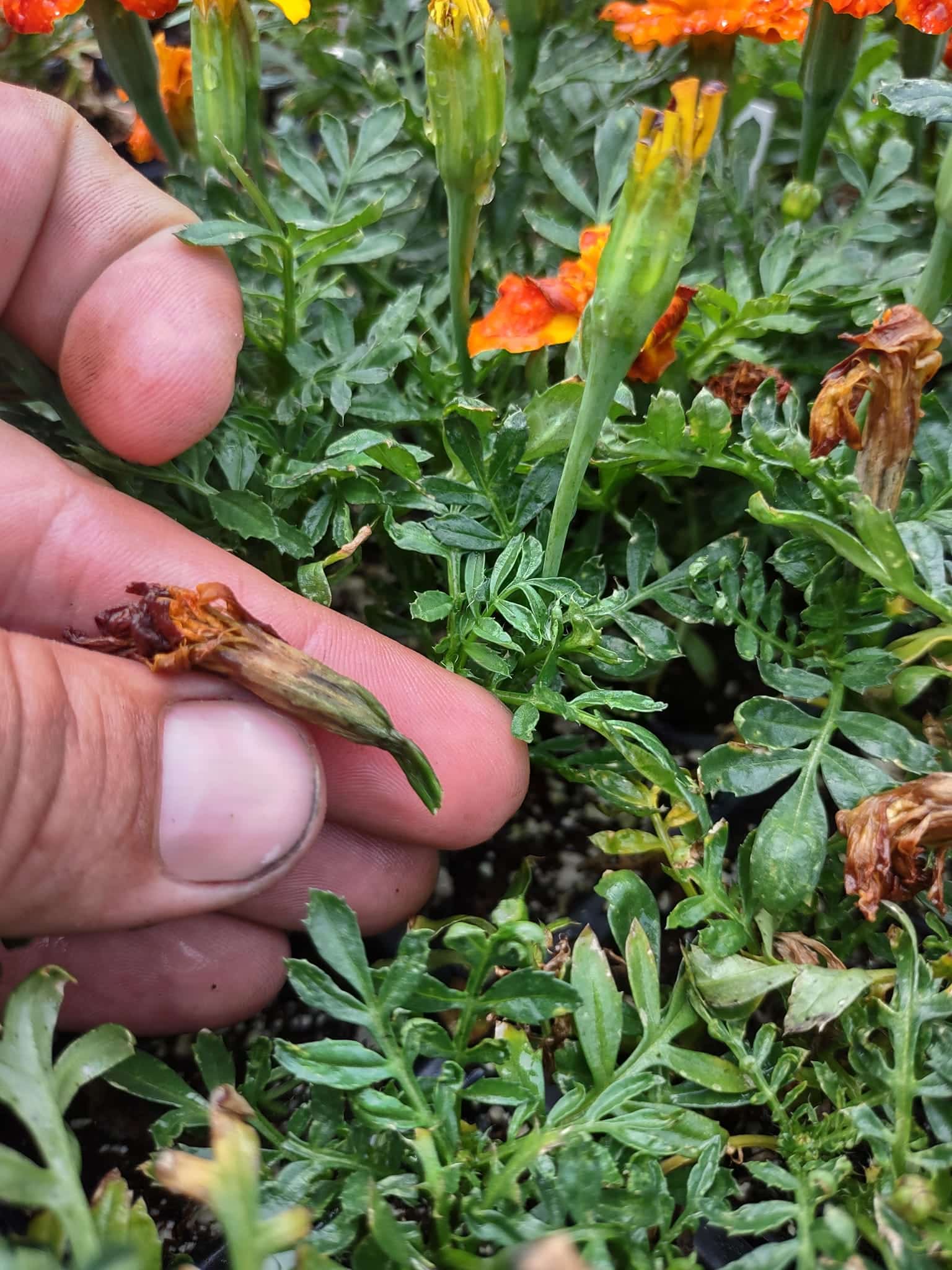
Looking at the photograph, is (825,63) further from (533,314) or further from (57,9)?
(57,9)

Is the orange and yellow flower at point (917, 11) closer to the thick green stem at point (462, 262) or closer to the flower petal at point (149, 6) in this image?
the thick green stem at point (462, 262)

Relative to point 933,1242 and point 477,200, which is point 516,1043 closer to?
point 933,1242

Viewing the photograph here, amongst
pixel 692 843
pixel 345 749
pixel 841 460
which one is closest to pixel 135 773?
pixel 345 749

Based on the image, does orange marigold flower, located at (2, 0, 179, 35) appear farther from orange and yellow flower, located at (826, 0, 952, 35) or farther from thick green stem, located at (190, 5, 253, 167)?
orange and yellow flower, located at (826, 0, 952, 35)

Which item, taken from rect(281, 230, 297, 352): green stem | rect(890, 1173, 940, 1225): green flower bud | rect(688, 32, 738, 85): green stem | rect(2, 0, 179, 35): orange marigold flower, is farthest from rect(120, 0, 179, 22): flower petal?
rect(890, 1173, 940, 1225): green flower bud

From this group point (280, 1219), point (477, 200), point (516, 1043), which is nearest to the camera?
point (280, 1219)

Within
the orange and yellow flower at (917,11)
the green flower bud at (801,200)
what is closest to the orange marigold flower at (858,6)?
the orange and yellow flower at (917,11)
